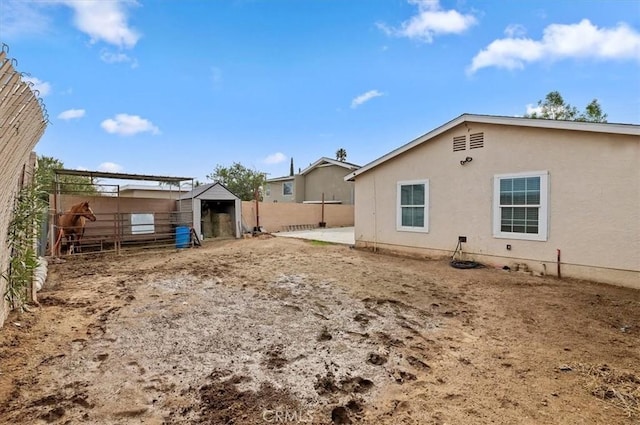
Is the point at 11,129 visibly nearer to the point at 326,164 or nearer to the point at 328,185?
the point at 328,185

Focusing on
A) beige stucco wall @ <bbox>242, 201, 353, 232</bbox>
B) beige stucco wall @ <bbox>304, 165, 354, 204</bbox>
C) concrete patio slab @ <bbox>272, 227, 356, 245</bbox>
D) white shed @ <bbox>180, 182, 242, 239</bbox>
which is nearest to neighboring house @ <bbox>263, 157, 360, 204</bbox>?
beige stucco wall @ <bbox>304, 165, 354, 204</bbox>

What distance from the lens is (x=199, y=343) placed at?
3467 mm

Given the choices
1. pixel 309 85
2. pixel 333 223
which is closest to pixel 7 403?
pixel 309 85

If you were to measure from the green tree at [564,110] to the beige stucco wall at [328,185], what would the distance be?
12.5 metres

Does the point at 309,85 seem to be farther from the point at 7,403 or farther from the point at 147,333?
the point at 7,403

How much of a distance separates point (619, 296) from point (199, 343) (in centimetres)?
672

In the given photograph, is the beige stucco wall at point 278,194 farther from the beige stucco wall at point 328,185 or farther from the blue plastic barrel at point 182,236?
the blue plastic barrel at point 182,236

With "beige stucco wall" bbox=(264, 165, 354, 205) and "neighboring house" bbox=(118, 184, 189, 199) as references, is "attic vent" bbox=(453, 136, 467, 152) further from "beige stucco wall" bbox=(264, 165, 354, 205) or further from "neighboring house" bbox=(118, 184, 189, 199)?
"neighboring house" bbox=(118, 184, 189, 199)

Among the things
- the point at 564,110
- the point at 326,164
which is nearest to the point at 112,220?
the point at 326,164

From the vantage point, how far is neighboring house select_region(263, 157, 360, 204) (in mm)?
23786

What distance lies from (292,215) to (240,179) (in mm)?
12106

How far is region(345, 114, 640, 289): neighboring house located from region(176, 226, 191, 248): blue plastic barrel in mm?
7511

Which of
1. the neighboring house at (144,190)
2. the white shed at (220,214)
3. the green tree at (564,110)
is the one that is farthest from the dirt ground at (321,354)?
the green tree at (564,110)

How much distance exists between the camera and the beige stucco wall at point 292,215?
17406 mm
